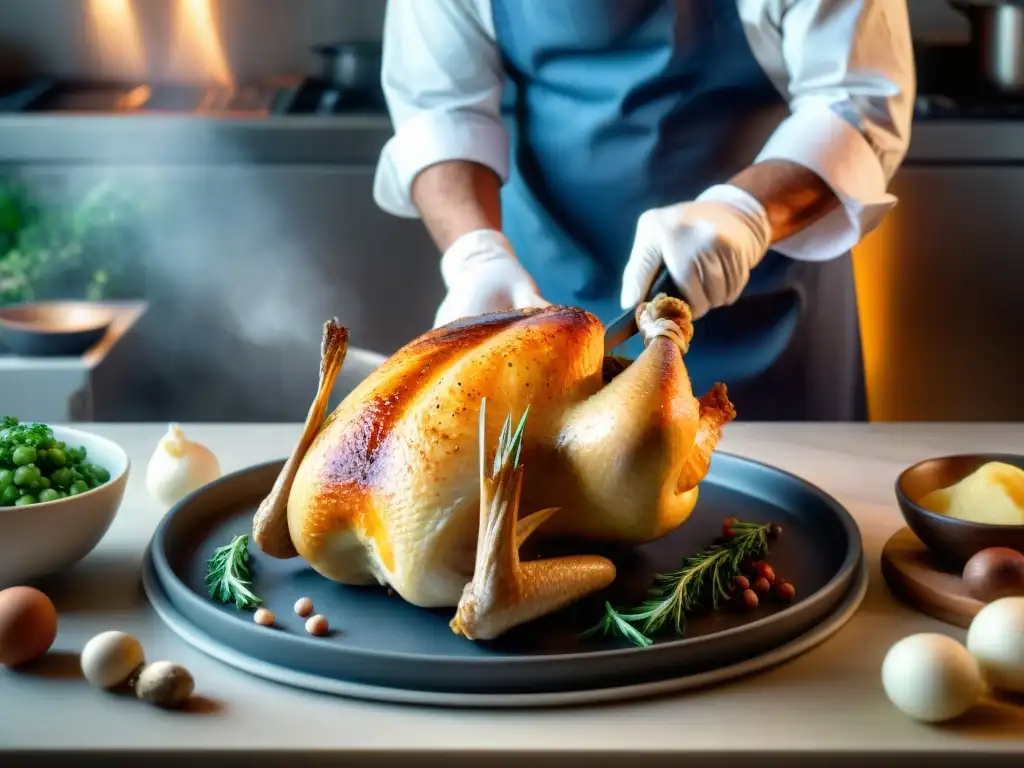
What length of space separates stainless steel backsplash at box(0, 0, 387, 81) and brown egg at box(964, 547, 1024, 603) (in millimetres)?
2808

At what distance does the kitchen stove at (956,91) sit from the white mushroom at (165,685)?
8.18 ft

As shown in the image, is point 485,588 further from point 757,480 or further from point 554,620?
point 757,480

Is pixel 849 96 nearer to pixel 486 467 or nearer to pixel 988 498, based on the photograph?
pixel 988 498

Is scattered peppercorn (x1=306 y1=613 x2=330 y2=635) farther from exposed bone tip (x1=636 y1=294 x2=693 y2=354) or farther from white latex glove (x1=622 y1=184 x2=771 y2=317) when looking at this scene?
white latex glove (x1=622 y1=184 x2=771 y2=317)

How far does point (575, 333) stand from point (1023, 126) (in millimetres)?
2141

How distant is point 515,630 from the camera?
93 centimetres

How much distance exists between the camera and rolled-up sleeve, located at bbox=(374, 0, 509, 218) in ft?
6.34

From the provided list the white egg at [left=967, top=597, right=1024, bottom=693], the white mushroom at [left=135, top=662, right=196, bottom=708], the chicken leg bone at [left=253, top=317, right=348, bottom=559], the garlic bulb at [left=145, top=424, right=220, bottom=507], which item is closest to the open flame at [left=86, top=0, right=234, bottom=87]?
the garlic bulb at [left=145, top=424, right=220, bottom=507]

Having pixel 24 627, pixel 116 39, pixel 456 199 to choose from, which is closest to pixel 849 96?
pixel 456 199

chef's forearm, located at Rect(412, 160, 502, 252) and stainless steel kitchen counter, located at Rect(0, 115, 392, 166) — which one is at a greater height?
chef's forearm, located at Rect(412, 160, 502, 252)

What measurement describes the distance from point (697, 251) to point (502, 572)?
2.52 feet

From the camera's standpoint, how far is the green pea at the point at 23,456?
39.9 inches

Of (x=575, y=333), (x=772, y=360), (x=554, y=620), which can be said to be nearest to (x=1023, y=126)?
(x=772, y=360)

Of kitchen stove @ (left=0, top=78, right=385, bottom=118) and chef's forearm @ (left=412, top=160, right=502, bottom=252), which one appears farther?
kitchen stove @ (left=0, top=78, right=385, bottom=118)
